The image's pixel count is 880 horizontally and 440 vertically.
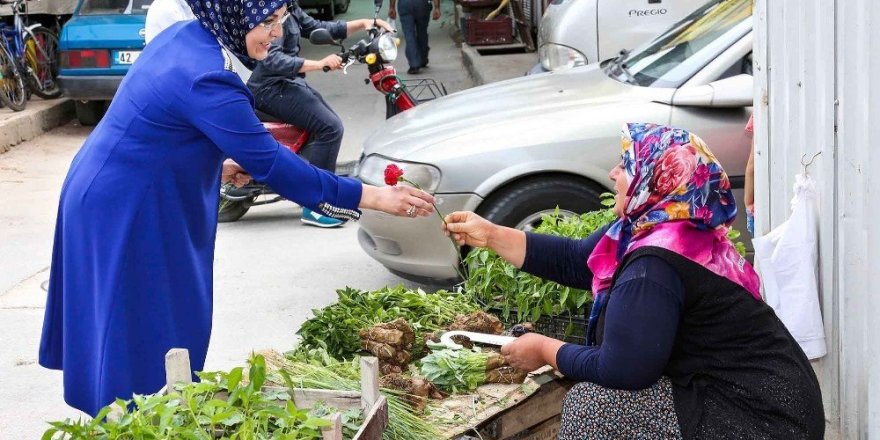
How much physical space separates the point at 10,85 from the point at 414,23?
18.3 feet

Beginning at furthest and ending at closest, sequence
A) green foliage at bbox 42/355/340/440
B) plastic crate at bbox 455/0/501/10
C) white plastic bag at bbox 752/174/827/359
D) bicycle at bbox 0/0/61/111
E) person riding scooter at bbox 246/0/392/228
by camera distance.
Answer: plastic crate at bbox 455/0/501/10, bicycle at bbox 0/0/61/111, person riding scooter at bbox 246/0/392/228, white plastic bag at bbox 752/174/827/359, green foliage at bbox 42/355/340/440

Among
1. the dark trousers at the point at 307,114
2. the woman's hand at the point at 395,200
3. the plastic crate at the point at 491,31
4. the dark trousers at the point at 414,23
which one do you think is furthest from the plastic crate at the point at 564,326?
the plastic crate at the point at 491,31

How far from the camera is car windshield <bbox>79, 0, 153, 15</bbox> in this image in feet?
40.7

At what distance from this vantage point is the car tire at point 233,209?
28.0 ft

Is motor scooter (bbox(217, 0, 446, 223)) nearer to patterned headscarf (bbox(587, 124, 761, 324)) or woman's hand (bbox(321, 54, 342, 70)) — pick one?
woman's hand (bbox(321, 54, 342, 70))

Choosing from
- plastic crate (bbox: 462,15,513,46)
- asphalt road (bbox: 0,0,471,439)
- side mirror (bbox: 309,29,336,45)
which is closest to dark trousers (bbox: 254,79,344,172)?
side mirror (bbox: 309,29,336,45)

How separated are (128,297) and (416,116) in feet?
11.6

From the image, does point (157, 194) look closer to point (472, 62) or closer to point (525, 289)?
point (525, 289)

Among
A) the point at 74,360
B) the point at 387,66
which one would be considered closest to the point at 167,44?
the point at 74,360

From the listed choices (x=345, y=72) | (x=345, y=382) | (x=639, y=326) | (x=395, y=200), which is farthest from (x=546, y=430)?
(x=345, y=72)

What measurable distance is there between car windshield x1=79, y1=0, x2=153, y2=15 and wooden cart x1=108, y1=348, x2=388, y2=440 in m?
10.3

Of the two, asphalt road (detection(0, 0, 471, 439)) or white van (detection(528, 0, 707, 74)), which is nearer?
asphalt road (detection(0, 0, 471, 439))

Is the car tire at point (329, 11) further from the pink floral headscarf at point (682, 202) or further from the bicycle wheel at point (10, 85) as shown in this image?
the pink floral headscarf at point (682, 202)

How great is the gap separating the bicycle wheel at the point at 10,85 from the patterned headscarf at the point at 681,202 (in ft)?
35.9
